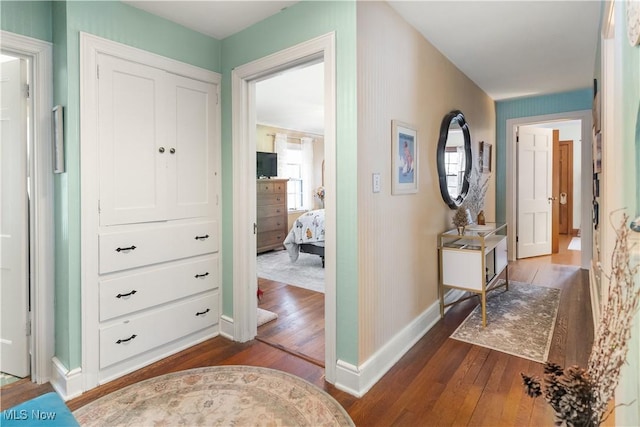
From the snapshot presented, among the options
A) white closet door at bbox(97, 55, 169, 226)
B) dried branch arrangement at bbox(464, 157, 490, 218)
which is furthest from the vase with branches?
white closet door at bbox(97, 55, 169, 226)

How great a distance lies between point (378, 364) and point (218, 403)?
0.96 metres

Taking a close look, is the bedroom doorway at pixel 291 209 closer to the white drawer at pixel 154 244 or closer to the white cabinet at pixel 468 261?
the white drawer at pixel 154 244

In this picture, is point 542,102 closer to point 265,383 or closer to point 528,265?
point 528,265

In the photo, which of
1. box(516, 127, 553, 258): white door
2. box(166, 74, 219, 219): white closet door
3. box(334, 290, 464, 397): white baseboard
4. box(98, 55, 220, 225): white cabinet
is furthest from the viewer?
box(516, 127, 553, 258): white door

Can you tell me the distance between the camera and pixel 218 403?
1946 mm

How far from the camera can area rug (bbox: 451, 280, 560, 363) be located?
2566 millimetres

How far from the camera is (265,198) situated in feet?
20.7

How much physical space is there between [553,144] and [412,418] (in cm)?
576

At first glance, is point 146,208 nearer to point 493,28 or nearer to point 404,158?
point 404,158

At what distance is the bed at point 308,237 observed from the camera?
524cm

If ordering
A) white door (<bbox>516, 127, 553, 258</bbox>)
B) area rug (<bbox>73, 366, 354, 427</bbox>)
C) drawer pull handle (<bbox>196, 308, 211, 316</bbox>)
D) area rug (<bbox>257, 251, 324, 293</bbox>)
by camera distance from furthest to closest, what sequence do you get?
white door (<bbox>516, 127, 553, 258</bbox>), area rug (<bbox>257, 251, 324, 293</bbox>), drawer pull handle (<bbox>196, 308, 211, 316</bbox>), area rug (<bbox>73, 366, 354, 427</bbox>)

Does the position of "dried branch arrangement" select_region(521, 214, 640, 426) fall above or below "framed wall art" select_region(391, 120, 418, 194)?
below

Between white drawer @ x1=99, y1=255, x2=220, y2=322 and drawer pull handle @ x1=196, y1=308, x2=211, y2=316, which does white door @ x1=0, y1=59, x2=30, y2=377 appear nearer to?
white drawer @ x1=99, y1=255, x2=220, y2=322

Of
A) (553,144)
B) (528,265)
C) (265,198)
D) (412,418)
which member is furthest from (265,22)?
(553,144)
